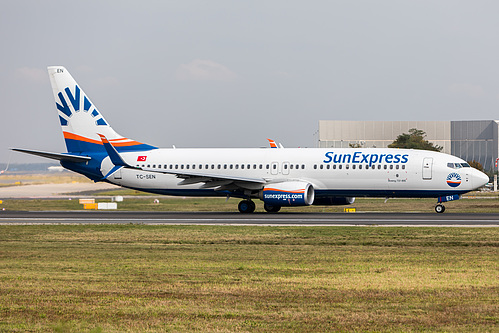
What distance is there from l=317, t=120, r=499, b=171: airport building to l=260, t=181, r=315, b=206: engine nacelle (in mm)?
82257

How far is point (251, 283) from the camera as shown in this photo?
14.3 m

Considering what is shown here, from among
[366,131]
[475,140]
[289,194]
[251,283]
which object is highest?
[366,131]

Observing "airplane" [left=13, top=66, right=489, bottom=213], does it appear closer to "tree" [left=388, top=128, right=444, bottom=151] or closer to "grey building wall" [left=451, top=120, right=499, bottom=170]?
"tree" [left=388, top=128, right=444, bottom=151]

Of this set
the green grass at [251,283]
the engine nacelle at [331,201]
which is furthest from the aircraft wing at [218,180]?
the green grass at [251,283]

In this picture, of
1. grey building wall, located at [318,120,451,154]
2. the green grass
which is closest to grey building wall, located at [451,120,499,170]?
grey building wall, located at [318,120,451,154]

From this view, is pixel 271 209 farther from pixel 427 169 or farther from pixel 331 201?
pixel 427 169

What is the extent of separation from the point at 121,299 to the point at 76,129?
3380cm

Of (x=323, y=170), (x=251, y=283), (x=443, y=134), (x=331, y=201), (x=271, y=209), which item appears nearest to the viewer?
(x=251, y=283)

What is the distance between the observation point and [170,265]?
17281 millimetres

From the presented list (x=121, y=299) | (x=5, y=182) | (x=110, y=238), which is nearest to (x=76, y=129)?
(x=110, y=238)

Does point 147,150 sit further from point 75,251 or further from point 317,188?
point 75,251

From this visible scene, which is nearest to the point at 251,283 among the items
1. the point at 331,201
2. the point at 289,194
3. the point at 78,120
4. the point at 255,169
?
the point at 289,194

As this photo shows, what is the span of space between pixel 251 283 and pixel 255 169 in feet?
89.3

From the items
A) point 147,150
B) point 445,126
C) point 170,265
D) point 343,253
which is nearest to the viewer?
point 170,265
